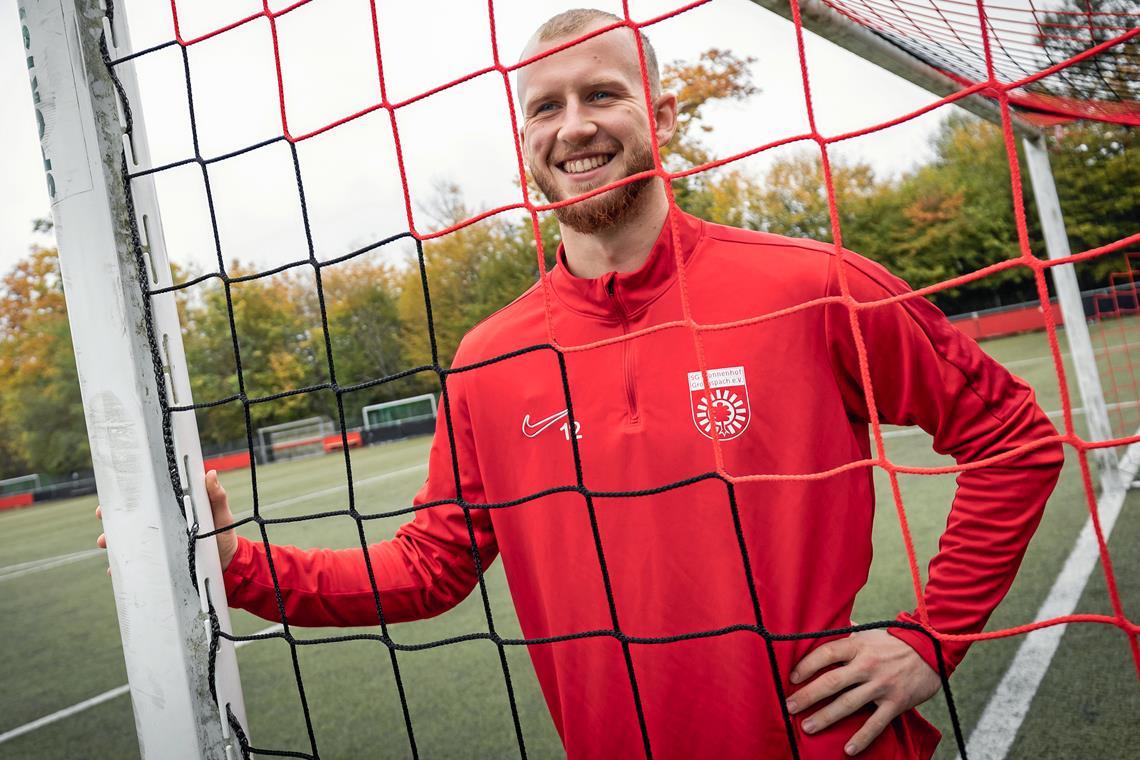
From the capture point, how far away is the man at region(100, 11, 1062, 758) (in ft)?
4.11

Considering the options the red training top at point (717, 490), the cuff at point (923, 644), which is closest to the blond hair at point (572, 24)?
the red training top at point (717, 490)

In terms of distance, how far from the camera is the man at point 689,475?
1253 millimetres

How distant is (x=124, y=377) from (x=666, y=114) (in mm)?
1131

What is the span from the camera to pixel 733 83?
17500 millimetres

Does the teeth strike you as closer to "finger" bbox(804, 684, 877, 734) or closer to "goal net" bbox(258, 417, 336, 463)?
"finger" bbox(804, 684, 877, 734)

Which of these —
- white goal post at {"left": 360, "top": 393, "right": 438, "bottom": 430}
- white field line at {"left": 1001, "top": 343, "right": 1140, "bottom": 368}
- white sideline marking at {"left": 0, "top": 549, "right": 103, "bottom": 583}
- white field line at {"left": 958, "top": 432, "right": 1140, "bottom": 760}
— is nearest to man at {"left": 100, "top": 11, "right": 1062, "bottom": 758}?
white field line at {"left": 958, "top": 432, "right": 1140, "bottom": 760}

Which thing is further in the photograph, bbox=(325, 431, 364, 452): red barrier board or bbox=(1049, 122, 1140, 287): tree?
bbox=(325, 431, 364, 452): red barrier board

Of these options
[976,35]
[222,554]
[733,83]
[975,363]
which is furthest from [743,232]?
[733,83]

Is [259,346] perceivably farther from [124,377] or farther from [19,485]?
[124,377]

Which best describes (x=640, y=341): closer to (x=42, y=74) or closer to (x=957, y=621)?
(x=957, y=621)

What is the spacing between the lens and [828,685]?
1.21m

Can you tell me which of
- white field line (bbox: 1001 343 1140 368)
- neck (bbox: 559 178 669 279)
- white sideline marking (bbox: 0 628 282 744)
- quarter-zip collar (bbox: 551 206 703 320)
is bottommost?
white sideline marking (bbox: 0 628 282 744)

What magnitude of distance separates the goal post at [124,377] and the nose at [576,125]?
74 cm

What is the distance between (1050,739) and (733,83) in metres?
17.2
